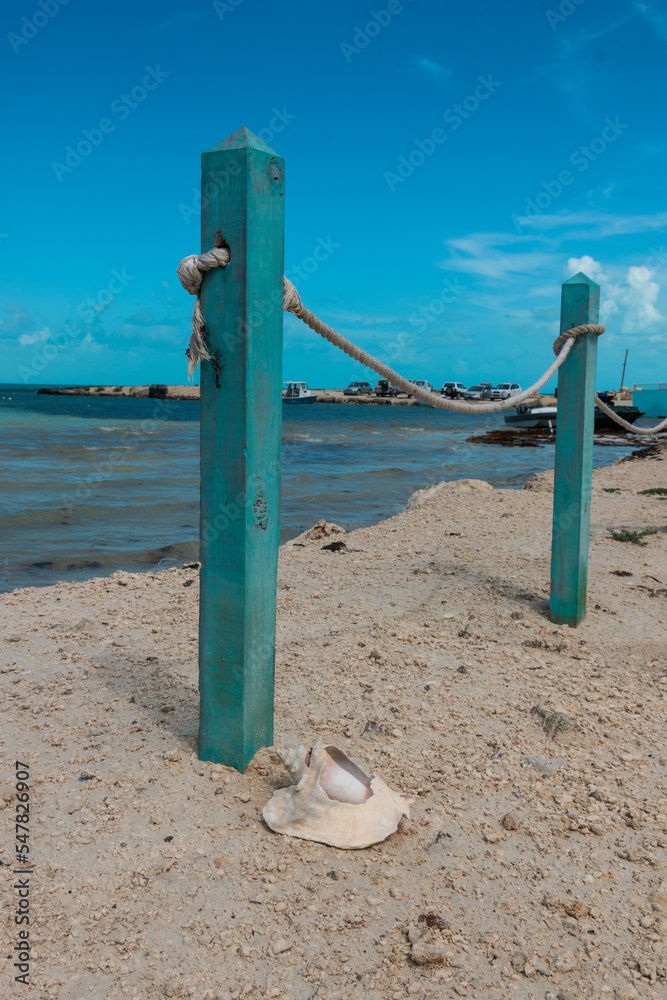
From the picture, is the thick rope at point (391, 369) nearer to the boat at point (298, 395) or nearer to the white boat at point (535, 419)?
the white boat at point (535, 419)

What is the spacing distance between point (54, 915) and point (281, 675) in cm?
146

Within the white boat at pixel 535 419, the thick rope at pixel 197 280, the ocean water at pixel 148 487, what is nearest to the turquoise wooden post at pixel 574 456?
the thick rope at pixel 197 280

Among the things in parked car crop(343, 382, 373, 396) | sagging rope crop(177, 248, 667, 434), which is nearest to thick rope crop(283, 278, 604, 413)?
sagging rope crop(177, 248, 667, 434)

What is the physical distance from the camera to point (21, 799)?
2.09 m

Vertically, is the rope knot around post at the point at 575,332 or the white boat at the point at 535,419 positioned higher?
the white boat at the point at 535,419

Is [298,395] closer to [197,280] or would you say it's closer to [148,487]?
[148,487]

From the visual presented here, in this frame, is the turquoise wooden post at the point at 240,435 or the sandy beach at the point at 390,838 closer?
the sandy beach at the point at 390,838

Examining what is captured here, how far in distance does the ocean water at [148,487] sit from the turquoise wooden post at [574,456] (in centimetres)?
381

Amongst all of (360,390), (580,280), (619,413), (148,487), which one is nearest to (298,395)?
(360,390)

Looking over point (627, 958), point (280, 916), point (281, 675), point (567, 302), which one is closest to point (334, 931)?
point (280, 916)

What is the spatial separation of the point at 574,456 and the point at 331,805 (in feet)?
8.09

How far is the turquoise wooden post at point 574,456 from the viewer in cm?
364

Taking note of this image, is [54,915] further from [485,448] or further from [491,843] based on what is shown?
[485,448]

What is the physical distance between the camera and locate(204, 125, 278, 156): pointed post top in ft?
6.53
